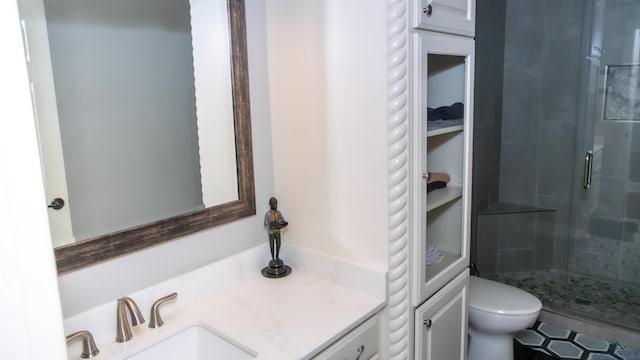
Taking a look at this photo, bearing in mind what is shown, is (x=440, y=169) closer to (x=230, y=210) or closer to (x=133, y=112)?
(x=230, y=210)

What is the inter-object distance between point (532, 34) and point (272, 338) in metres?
2.80

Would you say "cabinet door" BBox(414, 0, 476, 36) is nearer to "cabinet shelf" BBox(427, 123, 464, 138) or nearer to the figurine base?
"cabinet shelf" BBox(427, 123, 464, 138)

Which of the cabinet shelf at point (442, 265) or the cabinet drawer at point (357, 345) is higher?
the cabinet shelf at point (442, 265)

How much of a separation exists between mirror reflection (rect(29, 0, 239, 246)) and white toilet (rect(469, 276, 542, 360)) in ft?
4.24

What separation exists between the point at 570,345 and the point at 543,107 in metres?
1.52

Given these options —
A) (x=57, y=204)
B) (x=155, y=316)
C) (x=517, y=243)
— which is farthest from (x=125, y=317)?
(x=517, y=243)

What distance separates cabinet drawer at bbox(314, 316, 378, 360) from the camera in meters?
1.27

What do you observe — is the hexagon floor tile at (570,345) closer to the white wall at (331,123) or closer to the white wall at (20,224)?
the white wall at (331,123)

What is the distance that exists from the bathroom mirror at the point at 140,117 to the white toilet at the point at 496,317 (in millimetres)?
1227

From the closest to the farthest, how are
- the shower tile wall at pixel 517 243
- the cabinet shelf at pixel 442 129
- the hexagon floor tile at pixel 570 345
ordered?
1. the cabinet shelf at pixel 442 129
2. the hexagon floor tile at pixel 570 345
3. the shower tile wall at pixel 517 243

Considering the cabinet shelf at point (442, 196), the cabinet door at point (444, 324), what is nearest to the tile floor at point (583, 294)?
the cabinet door at point (444, 324)

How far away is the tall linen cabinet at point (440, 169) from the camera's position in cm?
142

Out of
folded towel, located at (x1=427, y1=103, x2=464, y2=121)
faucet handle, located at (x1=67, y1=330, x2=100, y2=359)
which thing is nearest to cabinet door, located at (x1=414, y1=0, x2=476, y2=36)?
folded towel, located at (x1=427, y1=103, x2=464, y2=121)

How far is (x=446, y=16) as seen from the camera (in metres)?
1.49
